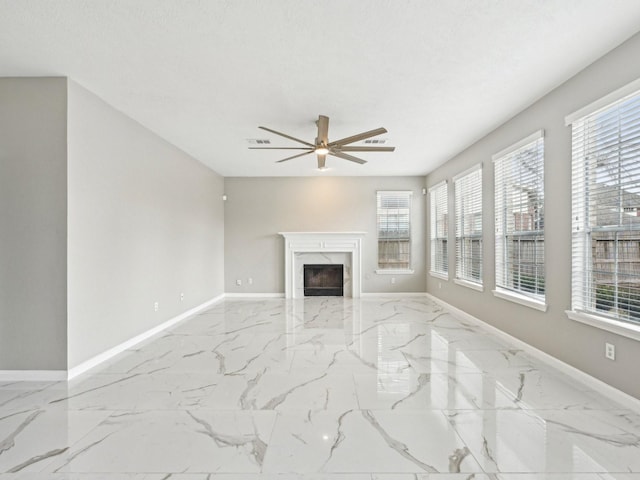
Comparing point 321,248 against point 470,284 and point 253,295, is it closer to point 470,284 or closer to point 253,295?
point 253,295

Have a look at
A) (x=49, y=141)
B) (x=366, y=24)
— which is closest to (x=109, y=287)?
(x=49, y=141)

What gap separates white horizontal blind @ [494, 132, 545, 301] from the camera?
3.57 meters

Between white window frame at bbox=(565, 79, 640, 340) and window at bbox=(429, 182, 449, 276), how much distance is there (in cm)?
322

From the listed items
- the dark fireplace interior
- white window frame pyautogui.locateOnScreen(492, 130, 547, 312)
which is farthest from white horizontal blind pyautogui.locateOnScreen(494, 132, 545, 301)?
the dark fireplace interior

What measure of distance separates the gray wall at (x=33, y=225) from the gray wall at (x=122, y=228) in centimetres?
10

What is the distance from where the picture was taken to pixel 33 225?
3.05m

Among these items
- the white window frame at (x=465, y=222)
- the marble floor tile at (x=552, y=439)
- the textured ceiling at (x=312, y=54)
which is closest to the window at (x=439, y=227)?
the white window frame at (x=465, y=222)

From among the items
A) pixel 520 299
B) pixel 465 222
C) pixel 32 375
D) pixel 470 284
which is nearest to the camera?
pixel 32 375

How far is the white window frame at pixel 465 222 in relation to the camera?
493 centimetres

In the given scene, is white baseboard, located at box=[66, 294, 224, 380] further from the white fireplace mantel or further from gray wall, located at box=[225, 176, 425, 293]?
the white fireplace mantel

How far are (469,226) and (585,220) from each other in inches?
93.9

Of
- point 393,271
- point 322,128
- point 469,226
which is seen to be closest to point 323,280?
point 393,271

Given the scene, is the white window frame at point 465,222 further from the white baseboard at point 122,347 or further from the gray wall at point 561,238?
the white baseboard at point 122,347

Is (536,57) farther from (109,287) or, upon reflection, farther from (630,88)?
(109,287)
